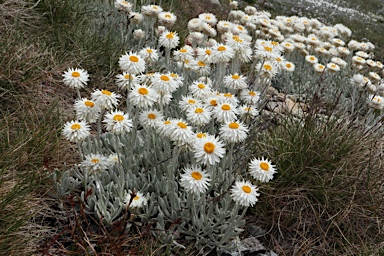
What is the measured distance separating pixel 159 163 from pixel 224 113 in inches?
23.6

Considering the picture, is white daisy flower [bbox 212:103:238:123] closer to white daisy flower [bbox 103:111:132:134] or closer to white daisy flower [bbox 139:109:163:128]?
white daisy flower [bbox 139:109:163:128]

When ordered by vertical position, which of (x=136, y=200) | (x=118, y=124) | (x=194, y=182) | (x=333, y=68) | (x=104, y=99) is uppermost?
(x=104, y=99)

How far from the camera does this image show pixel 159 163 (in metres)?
2.84

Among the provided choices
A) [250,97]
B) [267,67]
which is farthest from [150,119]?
[267,67]

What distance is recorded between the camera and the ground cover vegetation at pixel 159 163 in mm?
2668

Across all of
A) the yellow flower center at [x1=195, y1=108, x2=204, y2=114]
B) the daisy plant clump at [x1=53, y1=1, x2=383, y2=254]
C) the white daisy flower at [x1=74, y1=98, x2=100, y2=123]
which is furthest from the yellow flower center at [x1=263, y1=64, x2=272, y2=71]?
the white daisy flower at [x1=74, y1=98, x2=100, y2=123]

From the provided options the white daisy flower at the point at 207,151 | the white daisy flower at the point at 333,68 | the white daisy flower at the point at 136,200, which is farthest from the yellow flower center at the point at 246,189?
the white daisy flower at the point at 333,68

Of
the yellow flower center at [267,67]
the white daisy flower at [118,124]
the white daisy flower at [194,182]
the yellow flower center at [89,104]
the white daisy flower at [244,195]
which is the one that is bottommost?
Answer: the white daisy flower at [244,195]

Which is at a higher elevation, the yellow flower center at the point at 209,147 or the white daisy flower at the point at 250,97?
the yellow flower center at the point at 209,147

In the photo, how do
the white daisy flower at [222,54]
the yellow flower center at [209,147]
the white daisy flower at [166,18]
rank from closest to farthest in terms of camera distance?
the yellow flower center at [209,147]
the white daisy flower at [222,54]
the white daisy flower at [166,18]

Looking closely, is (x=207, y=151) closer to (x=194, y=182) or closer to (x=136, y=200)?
(x=194, y=182)

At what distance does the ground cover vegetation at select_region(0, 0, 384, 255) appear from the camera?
8.75 feet

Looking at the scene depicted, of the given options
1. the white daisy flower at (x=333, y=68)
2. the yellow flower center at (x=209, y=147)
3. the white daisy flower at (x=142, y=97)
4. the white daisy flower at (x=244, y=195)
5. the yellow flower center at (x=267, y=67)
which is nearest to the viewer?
the yellow flower center at (x=209, y=147)

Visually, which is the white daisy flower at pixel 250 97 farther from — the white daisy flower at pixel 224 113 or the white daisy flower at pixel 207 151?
the white daisy flower at pixel 207 151
